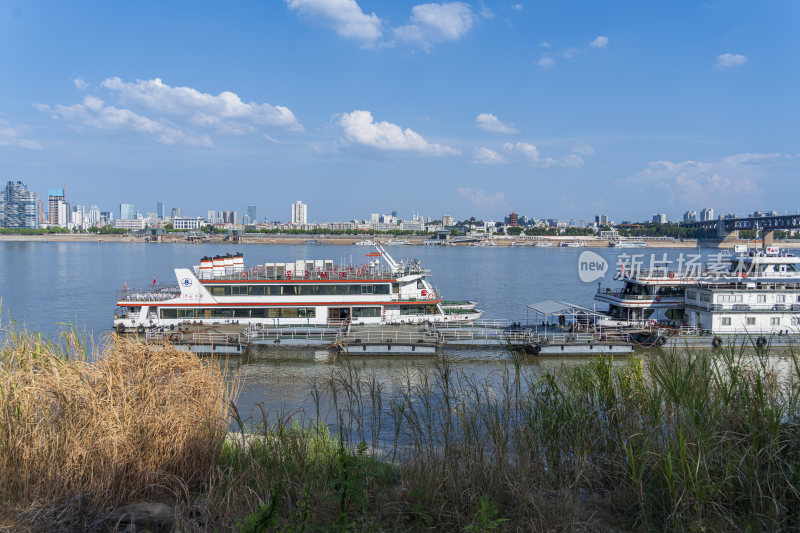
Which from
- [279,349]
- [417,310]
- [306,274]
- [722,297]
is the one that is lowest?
[279,349]

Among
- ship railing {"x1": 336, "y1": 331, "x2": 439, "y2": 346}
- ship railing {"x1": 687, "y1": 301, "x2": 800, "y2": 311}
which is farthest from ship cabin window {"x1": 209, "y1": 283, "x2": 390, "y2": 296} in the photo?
ship railing {"x1": 687, "y1": 301, "x2": 800, "y2": 311}

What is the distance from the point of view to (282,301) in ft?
85.9

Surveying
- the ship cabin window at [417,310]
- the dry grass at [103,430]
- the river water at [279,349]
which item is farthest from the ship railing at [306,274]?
the dry grass at [103,430]

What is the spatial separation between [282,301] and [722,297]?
2134 centimetres

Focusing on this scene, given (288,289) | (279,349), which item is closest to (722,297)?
(288,289)

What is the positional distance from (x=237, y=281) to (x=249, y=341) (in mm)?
3935

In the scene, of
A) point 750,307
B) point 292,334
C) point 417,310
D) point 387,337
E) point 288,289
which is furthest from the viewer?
point 417,310

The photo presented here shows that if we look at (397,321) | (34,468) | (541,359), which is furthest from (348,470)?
(397,321)

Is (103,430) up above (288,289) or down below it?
above

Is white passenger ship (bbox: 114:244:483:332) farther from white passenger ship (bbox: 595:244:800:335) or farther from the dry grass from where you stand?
the dry grass

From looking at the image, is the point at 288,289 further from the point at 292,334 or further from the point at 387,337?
the point at 387,337

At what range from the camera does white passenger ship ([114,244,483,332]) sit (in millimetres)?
25984

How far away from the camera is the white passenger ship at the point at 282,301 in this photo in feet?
85.3

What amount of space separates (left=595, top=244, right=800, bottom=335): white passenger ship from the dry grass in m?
23.4
